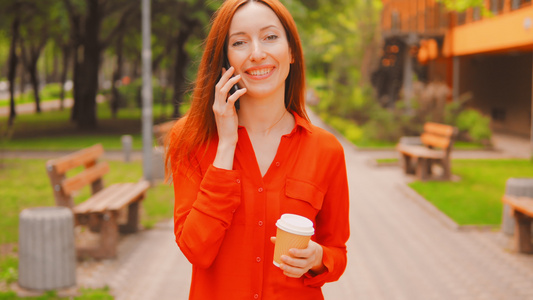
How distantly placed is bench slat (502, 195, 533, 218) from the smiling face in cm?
593

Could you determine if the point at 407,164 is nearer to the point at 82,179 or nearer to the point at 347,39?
the point at 82,179

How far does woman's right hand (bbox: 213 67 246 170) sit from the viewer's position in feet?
7.59

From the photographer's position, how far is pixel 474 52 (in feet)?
82.9

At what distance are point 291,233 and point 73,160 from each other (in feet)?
22.0

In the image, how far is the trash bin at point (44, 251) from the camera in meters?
6.37

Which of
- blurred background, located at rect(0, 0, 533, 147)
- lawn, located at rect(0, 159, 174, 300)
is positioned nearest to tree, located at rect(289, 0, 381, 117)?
blurred background, located at rect(0, 0, 533, 147)

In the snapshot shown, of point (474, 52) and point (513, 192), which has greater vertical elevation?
point (474, 52)

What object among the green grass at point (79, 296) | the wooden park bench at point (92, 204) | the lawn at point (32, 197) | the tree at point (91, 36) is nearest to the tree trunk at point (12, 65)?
the tree at point (91, 36)

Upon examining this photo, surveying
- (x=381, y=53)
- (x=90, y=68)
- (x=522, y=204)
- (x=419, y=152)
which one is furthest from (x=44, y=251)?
(x=381, y=53)

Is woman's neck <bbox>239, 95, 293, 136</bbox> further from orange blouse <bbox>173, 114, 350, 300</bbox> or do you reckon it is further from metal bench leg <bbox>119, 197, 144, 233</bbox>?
metal bench leg <bbox>119, 197, 144, 233</bbox>

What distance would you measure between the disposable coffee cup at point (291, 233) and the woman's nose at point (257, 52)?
588 mm

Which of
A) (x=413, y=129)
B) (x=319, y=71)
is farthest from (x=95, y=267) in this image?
(x=319, y=71)

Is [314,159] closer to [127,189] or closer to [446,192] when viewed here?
[127,189]

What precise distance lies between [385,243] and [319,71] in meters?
46.9
